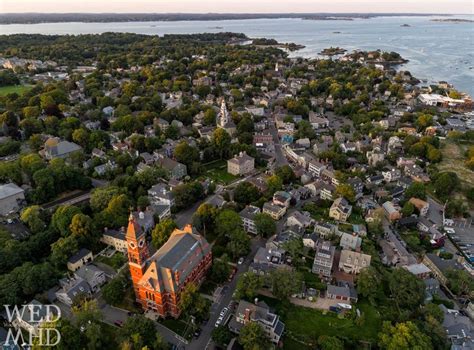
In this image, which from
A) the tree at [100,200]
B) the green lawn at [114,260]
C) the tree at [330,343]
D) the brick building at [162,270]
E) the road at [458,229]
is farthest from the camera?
the tree at [100,200]

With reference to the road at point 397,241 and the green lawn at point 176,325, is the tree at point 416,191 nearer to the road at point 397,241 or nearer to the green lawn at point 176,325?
the road at point 397,241

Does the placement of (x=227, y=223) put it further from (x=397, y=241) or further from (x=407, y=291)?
(x=397, y=241)

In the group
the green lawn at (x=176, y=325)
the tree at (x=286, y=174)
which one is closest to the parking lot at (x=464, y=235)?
the tree at (x=286, y=174)

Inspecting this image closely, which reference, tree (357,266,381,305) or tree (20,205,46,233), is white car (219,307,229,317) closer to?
tree (357,266,381,305)

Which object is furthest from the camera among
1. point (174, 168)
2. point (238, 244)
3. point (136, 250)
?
point (174, 168)

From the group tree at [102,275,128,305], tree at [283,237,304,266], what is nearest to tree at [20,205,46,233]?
tree at [102,275,128,305]

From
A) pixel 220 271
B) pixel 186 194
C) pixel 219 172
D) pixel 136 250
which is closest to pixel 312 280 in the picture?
pixel 220 271
